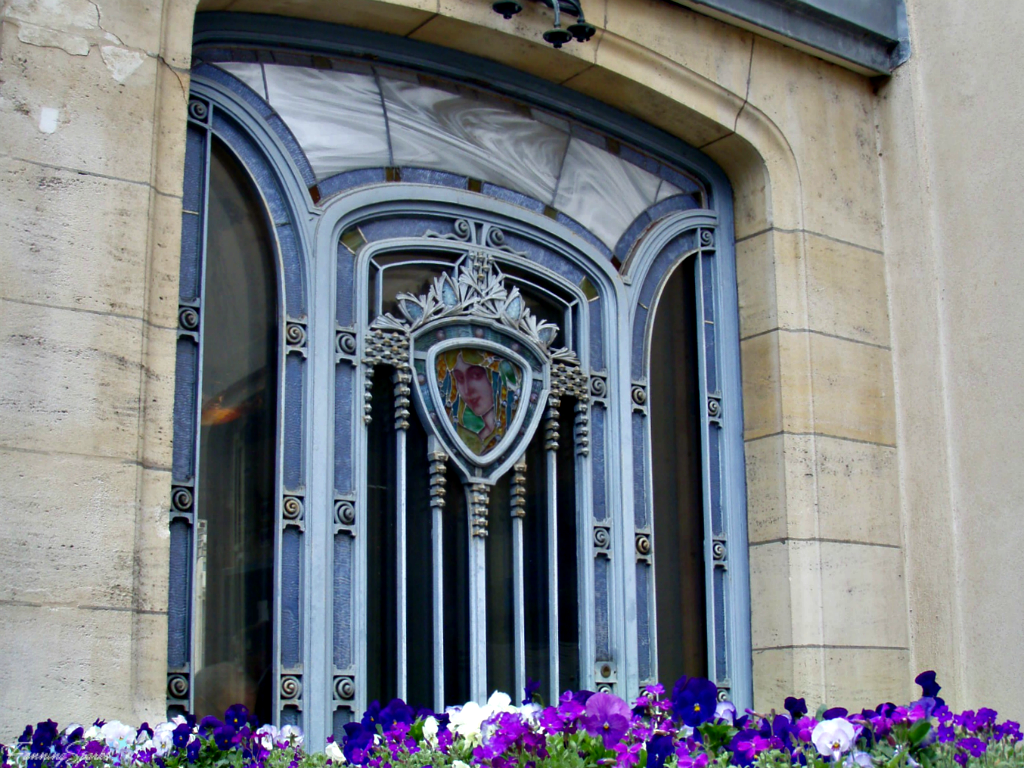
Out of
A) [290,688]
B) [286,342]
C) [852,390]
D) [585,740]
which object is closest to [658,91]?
[852,390]

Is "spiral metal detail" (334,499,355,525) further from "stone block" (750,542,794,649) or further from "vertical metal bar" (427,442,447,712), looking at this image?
"stone block" (750,542,794,649)

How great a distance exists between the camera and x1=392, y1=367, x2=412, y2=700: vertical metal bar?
5.20 metres

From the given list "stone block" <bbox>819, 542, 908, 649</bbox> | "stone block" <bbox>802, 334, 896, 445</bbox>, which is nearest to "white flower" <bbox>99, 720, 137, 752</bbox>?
"stone block" <bbox>819, 542, 908, 649</bbox>

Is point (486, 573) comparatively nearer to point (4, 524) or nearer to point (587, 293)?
point (587, 293)

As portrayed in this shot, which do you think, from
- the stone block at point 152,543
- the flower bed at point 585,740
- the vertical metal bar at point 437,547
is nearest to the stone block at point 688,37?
the vertical metal bar at point 437,547

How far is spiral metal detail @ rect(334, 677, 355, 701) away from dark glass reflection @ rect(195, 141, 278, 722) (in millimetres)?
253

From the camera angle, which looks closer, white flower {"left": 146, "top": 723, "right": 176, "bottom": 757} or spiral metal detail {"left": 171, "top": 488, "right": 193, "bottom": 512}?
white flower {"left": 146, "top": 723, "right": 176, "bottom": 757}

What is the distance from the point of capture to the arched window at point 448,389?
16.6 feet

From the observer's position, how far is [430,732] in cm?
379

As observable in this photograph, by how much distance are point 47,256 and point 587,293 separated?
2484 mm

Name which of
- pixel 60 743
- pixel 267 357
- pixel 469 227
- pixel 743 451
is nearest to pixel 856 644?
pixel 743 451

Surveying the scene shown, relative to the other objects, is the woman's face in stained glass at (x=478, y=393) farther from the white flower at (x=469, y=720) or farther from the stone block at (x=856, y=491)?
the white flower at (x=469, y=720)

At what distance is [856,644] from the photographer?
5.93 m

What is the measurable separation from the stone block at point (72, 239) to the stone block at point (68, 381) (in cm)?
7
